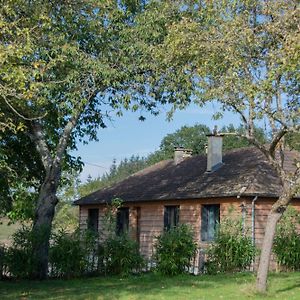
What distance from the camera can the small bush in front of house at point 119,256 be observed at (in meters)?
18.8

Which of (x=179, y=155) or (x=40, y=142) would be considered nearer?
(x=40, y=142)

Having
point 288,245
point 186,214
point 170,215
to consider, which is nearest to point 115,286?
point 288,245

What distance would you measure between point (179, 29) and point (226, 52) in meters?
1.42

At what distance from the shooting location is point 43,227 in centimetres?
1858

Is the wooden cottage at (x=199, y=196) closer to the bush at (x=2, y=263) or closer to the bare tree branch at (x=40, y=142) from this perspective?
the bare tree branch at (x=40, y=142)

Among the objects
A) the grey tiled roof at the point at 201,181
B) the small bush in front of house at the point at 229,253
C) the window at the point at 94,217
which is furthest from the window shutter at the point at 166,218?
the window at the point at 94,217

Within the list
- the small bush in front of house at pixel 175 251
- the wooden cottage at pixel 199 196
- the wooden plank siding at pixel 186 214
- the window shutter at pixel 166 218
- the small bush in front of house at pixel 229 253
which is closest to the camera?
the small bush in front of house at pixel 175 251

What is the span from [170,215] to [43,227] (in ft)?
27.7

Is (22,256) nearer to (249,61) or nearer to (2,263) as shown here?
(2,263)

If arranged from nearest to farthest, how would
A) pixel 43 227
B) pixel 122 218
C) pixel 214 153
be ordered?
pixel 43 227 < pixel 214 153 < pixel 122 218

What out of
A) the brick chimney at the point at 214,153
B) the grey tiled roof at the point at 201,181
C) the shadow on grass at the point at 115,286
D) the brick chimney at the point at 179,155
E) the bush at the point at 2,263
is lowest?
the shadow on grass at the point at 115,286

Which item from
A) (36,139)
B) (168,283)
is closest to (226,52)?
(168,283)

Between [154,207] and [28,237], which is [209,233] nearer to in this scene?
[154,207]

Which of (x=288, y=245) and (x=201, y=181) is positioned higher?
(x=201, y=181)
